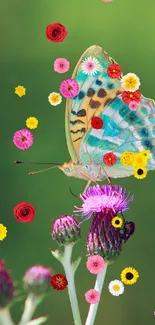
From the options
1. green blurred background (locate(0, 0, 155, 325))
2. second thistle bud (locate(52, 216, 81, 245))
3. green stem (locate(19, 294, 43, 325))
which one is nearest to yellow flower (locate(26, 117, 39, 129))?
green blurred background (locate(0, 0, 155, 325))

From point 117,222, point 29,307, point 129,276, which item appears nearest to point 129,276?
point 129,276

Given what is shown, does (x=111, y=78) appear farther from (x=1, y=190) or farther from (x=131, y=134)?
(x=1, y=190)

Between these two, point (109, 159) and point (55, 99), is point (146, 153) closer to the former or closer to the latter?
point (109, 159)

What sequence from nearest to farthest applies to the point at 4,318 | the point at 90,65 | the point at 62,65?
1. the point at 4,318
2. the point at 90,65
3. the point at 62,65

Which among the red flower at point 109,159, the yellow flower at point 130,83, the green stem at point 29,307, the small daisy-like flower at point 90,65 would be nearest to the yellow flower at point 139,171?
the red flower at point 109,159

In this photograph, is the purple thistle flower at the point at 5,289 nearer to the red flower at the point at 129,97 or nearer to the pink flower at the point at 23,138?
the pink flower at the point at 23,138

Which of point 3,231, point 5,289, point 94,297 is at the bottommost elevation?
point 94,297
